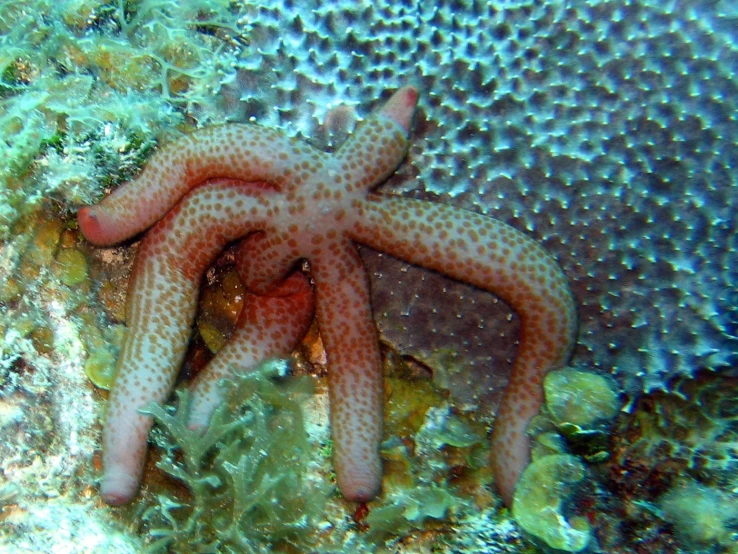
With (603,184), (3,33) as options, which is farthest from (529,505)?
(3,33)

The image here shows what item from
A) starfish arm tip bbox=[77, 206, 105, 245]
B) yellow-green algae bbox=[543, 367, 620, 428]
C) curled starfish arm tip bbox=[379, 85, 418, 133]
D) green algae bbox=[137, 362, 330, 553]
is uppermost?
curled starfish arm tip bbox=[379, 85, 418, 133]

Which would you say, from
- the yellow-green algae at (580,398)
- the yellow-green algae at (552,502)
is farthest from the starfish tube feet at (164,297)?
the yellow-green algae at (552,502)

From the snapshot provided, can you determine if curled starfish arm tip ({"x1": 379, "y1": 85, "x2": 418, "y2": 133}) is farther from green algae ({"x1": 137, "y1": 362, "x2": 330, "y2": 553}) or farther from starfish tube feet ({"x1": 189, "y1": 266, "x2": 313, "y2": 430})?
green algae ({"x1": 137, "y1": 362, "x2": 330, "y2": 553})

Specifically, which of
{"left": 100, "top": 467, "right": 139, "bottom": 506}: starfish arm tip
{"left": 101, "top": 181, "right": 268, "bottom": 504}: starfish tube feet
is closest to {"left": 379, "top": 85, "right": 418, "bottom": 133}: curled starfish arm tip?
{"left": 101, "top": 181, "right": 268, "bottom": 504}: starfish tube feet

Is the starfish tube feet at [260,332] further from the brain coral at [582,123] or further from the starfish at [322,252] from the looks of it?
the brain coral at [582,123]

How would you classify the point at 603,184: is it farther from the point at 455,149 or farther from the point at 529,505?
the point at 529,505

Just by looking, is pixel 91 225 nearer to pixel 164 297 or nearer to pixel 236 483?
pixel 164 297
